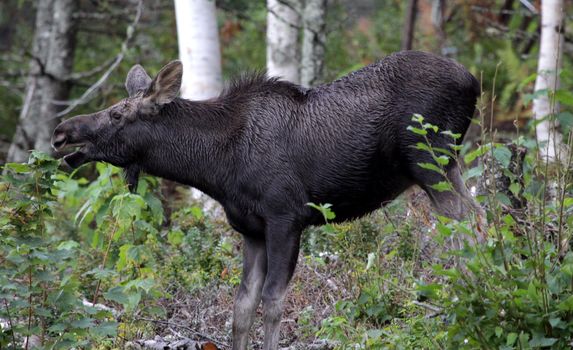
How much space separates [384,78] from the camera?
7.11m

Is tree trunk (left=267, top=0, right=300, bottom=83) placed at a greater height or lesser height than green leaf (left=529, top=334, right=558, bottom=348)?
greater

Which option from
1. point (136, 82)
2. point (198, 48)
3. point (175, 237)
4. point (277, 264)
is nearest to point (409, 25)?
point (198, 48)

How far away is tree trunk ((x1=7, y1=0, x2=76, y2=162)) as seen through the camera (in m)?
14.6

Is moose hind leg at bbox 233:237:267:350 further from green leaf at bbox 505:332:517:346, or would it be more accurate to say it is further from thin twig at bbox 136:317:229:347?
green leaf at bbox 505:332:517:346

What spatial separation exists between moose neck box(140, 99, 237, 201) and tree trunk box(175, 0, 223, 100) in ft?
13.0

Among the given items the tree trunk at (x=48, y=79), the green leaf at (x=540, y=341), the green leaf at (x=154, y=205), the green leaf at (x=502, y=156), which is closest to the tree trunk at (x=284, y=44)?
the green leaf at (x=154, y=205)

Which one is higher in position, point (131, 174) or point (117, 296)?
point (131, 174)

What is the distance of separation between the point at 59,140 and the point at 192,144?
38.1 inches

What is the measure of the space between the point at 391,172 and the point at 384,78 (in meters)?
0.70

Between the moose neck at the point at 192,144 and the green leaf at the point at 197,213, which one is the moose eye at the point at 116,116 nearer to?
the moose neck at the point at 192,144

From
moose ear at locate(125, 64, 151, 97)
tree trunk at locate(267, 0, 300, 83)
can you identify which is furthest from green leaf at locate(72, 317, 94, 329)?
tree trunk at locate(267, 0, 300, 83)

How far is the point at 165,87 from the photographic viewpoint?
282 inches

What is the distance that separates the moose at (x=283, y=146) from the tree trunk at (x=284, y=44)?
452cm

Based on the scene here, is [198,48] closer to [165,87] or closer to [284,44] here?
[284,44]
